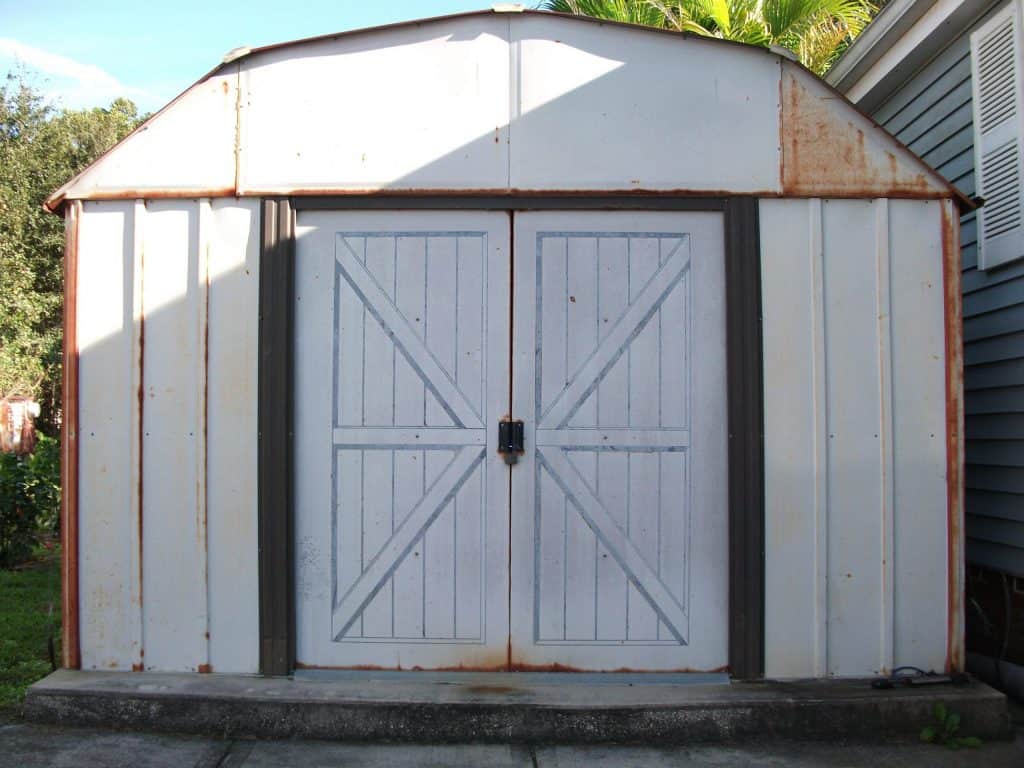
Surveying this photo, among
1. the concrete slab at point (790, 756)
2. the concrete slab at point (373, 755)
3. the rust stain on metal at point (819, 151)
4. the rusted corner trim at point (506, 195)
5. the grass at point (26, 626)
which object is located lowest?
the concrete slab at point (790, 756)

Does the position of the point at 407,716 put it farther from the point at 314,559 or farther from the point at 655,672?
the point at 655,672

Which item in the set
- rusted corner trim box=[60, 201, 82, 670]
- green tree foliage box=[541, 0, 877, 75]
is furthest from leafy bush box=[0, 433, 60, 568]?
green tree foliage box=[541, 0, 877, 75]

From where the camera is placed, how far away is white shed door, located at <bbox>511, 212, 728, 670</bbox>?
172 inches

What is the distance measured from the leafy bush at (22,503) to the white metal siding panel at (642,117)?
6.02 metres

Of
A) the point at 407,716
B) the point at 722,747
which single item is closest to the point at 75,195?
the point at 407,716

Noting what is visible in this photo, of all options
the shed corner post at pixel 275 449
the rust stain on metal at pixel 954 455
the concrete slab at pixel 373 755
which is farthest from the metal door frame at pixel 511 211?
the rust stain on metal at pixel 954 455

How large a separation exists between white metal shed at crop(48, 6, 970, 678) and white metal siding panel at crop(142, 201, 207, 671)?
1 cm

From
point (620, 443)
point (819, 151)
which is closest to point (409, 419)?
point (620, 443)

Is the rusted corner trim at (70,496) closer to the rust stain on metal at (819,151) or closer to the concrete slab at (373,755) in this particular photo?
the concrete slab at (373,755)

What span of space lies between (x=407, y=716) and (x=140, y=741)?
118cm

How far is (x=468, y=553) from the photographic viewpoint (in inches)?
173

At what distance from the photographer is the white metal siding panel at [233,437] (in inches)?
171

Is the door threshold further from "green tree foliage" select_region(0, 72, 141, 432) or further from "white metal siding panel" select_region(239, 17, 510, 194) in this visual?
"green tree foliage" select_region(0, 72, 141, 432)

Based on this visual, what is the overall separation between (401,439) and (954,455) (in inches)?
105
